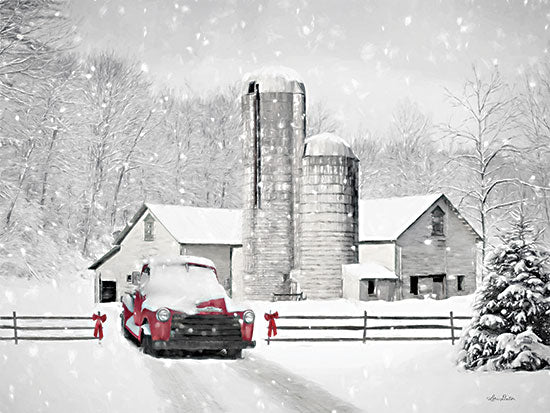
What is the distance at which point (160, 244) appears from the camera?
42281 mm

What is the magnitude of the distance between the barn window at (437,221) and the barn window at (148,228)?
1586 centimetres

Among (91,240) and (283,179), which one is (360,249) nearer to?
(283,179)

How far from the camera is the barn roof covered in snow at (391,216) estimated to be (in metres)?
40.5

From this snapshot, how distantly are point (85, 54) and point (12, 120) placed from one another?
1814 centimetres

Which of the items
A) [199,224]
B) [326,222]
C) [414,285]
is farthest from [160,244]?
[414,285]

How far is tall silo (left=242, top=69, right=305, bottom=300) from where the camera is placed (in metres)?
39.3

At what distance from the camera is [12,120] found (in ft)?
123

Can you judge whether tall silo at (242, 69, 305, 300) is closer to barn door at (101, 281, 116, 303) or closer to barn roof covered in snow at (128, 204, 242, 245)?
barn roof covered in snow at (128, 204, 242, 245)

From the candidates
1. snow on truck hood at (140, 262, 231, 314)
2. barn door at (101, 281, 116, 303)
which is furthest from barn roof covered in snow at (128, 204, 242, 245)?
snow on truck hood at (140, 262, 231, 314)

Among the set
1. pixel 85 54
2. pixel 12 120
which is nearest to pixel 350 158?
pixel 12 120

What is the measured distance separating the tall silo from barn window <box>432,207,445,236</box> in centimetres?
Result: 809

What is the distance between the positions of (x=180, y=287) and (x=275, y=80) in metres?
24.1

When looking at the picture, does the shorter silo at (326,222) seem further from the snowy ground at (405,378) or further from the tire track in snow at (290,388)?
the tire track in snow at (290,388)

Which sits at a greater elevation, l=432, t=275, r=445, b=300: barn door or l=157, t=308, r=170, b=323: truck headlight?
l=157, t=308, r=170, b=323: truck headlight
